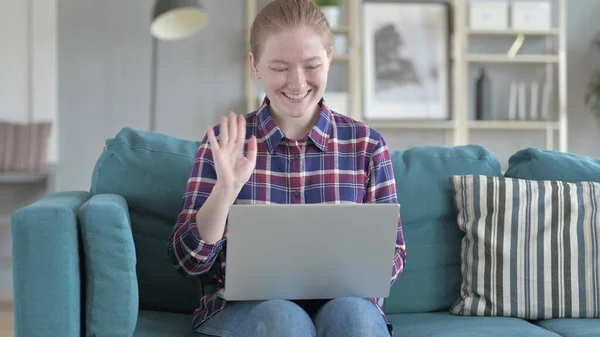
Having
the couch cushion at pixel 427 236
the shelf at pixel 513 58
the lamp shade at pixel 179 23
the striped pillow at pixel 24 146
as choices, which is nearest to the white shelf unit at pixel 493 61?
the shelf at pixel 513 58

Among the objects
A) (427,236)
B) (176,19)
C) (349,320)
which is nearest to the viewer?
(349,320)

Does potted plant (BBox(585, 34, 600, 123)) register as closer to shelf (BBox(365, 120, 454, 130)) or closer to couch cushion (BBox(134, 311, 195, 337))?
shelf (BBox(365, 120, 454, 130))

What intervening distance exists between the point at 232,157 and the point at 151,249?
51 centimetres

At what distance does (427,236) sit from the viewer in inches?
84.7

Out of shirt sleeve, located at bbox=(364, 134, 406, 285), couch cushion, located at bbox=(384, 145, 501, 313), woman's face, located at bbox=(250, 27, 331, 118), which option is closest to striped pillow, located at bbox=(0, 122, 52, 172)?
couch cushion, located at bbox=(384, 145, 501, 313)

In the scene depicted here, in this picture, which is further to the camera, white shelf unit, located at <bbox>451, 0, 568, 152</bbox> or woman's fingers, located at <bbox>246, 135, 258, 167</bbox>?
white shelf unit, located at <bbox>451, 0, 568, 152</bbox>

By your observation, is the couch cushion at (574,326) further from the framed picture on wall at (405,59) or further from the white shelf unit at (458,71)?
the framed picture on wall at (405,59)

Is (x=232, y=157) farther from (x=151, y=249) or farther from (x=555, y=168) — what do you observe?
(x=555, y=168)

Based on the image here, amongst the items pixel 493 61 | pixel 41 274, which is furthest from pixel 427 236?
pixel 493 61

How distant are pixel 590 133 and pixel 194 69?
2.61 m

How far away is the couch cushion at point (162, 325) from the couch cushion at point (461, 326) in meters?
0.51

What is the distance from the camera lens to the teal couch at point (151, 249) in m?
1.51

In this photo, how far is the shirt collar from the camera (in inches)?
72.1

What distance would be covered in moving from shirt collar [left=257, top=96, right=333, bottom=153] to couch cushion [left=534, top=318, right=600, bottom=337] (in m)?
0.74
